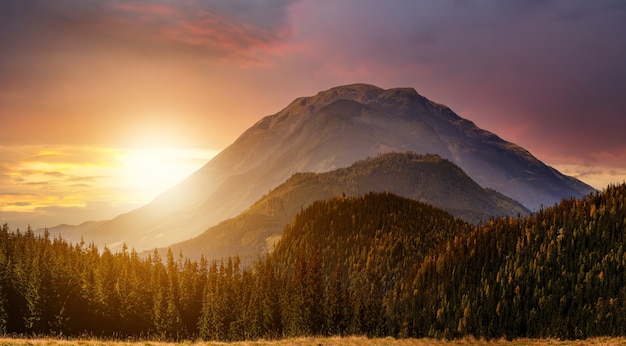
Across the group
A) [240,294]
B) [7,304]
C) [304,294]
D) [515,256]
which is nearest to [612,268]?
[515,256]

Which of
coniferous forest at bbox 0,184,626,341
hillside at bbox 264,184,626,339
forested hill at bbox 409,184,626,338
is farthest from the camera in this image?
coniferous forest at bbox 0,184,626,341

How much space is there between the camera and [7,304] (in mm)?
133875

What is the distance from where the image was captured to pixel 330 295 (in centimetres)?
14875

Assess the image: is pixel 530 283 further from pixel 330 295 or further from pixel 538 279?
pixel 330 295

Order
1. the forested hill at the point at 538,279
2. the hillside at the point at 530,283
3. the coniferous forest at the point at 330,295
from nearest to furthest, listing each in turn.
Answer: the forested hill at the point at 538,279, the hillside at the point at 530,283, the coniferous forest at the point at 330,295

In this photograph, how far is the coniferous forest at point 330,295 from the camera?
138625mm

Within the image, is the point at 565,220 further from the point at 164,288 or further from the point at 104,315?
the point at 104,315

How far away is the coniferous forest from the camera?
138625 millimetres

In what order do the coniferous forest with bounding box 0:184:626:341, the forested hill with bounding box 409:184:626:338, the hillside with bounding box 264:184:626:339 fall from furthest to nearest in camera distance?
1. the coniferous forest with bounding box 0:184:626:341
2. the hillside with bounding box 264:184:626:339
3. the forested hill with bounding box 409:184:626:338

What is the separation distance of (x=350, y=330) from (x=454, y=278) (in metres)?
51.2

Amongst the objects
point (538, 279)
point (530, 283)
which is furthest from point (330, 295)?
point (538, 279)

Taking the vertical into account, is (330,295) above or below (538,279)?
below

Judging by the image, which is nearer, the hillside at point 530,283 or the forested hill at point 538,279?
the forested hill at point 538,279

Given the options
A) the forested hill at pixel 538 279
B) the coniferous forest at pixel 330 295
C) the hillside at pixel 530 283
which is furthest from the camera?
the coniferous forest at pixel 330 295
